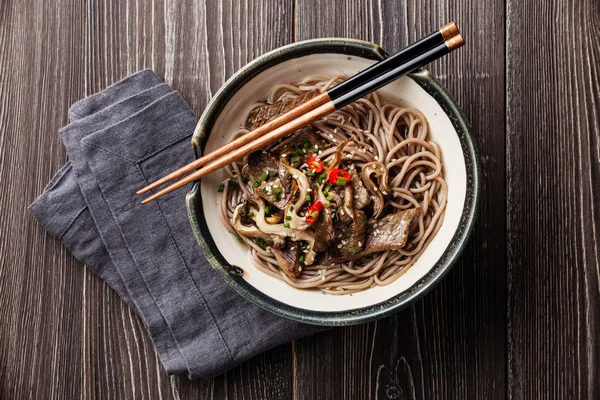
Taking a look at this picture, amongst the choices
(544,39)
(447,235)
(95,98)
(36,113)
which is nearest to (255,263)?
(447,235)

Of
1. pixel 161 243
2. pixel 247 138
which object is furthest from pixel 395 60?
pixel 161 243

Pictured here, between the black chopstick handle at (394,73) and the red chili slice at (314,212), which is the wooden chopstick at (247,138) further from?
the red chili slice at (314,212)

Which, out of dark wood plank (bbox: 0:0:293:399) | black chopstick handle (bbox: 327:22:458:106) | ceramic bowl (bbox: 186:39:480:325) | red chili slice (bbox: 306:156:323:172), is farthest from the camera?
dark wood plank (bbox: 0:0:293:399)

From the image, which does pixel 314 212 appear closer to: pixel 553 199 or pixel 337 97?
pixel 337 97

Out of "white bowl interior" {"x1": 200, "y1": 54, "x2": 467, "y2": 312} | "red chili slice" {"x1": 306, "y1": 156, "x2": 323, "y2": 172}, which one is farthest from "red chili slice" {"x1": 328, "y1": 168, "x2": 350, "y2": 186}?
"white bowl interior" {"x1": 200, "y1": 54, "x2": 467, "y2": 312}

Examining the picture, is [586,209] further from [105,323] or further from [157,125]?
[105,323]

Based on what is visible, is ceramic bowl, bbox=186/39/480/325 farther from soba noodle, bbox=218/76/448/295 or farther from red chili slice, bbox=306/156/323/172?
red chili slice, bbox=306/156/323/172
